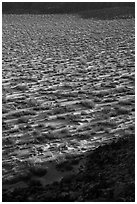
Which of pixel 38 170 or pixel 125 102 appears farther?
pixel 125 102

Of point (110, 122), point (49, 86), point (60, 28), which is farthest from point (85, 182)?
point (60, 28)

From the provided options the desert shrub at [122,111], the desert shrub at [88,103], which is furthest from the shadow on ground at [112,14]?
the desert shrub at [122,111]

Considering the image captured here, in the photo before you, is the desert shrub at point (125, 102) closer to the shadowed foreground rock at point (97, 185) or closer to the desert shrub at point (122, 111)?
the desert shrub at point (122, 111)

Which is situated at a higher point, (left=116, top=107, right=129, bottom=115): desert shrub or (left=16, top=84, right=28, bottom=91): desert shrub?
(left=16, top=84, right=28, bottom=91): desert shrub

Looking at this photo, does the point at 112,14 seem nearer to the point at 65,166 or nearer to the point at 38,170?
the point at 65,166

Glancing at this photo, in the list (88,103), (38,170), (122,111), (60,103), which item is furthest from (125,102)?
(38,170)

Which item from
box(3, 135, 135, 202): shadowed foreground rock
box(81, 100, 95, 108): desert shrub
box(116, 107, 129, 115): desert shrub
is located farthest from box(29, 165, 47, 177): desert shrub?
box(81, 100, 95, 108): desert shrub

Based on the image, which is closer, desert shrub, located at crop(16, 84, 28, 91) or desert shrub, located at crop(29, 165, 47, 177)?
desert shrub, located at crop(29, 165, 47, 177)

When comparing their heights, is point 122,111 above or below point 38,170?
above

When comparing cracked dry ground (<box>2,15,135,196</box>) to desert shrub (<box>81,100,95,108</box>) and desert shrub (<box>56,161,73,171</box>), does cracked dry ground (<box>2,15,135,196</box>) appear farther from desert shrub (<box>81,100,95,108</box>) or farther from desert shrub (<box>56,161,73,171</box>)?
desert shrub (<box>56,161,73,171</box>)
